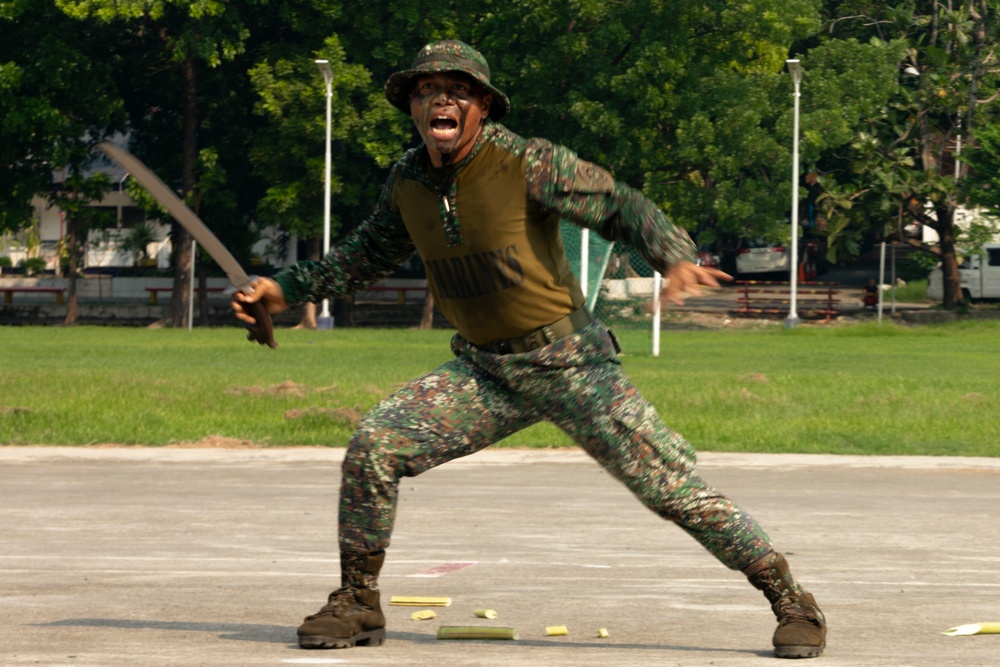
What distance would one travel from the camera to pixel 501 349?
18.9 feet

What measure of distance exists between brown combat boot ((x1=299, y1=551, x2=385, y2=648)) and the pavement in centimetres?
8

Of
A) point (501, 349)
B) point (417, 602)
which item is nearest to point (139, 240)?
point (417, 602)

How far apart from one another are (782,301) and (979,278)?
7.07m

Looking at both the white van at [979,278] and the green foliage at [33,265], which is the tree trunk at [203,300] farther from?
the green foliage at [33,265]

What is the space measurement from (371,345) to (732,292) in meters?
26.2

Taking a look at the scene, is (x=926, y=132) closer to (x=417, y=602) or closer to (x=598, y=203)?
(x=417, y=602)

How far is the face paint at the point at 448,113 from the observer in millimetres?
5555

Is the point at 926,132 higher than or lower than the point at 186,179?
higher

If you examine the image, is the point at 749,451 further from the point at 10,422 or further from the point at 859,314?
the point at 859,314

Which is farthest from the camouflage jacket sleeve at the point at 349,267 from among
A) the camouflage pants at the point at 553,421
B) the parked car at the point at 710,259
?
the parked car at the point at 710,259

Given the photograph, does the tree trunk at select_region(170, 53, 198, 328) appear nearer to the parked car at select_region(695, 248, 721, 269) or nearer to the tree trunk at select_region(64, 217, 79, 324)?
the tree trunk at select_region(64, 217, 79, 324)

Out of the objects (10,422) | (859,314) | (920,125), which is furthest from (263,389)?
(920,125)

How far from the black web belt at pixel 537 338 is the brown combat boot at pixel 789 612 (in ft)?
3.42

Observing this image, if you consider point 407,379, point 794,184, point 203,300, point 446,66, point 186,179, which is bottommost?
point 407,379
